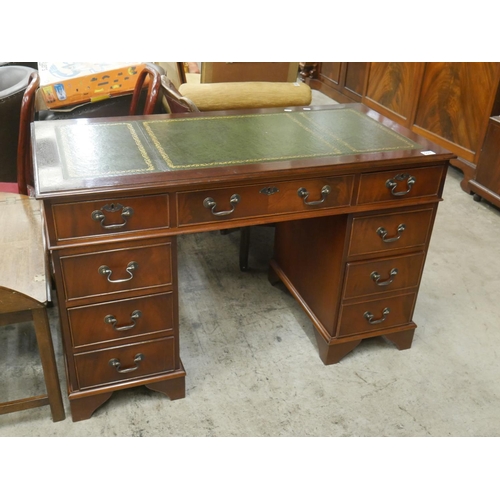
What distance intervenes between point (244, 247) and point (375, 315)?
2.53 ft

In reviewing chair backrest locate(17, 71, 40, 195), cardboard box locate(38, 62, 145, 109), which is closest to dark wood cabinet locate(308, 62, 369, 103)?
cardboard box locate(38, 62, 145, 109)

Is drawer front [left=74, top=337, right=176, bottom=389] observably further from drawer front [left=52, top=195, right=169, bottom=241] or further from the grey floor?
drawer front [left=52, top=195, right=169, bottom=241]

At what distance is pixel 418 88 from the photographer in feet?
13.1

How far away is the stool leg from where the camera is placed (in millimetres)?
1653

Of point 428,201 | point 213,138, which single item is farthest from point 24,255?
point 428,201

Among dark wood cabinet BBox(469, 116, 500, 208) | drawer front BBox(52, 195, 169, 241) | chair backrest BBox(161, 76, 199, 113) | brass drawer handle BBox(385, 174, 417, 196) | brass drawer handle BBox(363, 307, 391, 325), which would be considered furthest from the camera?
dark wood cabinet BBox(469, 116, 500, 208)

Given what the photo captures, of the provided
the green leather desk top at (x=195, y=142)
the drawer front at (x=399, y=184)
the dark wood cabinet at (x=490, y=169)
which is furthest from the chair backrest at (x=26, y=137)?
the dark wood cabinet at (x=490, y=169)

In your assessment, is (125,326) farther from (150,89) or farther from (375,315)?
(150,89)

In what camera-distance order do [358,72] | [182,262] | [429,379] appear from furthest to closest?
1. [358,72]
2. [182,262]
3. [429,379]

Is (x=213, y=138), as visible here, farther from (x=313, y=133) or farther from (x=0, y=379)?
(x=0, y=379)

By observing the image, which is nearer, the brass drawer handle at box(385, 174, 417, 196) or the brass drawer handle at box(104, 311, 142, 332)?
the brass drawer handle at box(104, 311, 142, 332)

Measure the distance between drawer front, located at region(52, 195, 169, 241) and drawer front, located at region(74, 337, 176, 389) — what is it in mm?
424

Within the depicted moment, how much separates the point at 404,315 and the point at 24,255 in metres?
1.38

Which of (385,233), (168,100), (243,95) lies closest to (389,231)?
(385,233)
